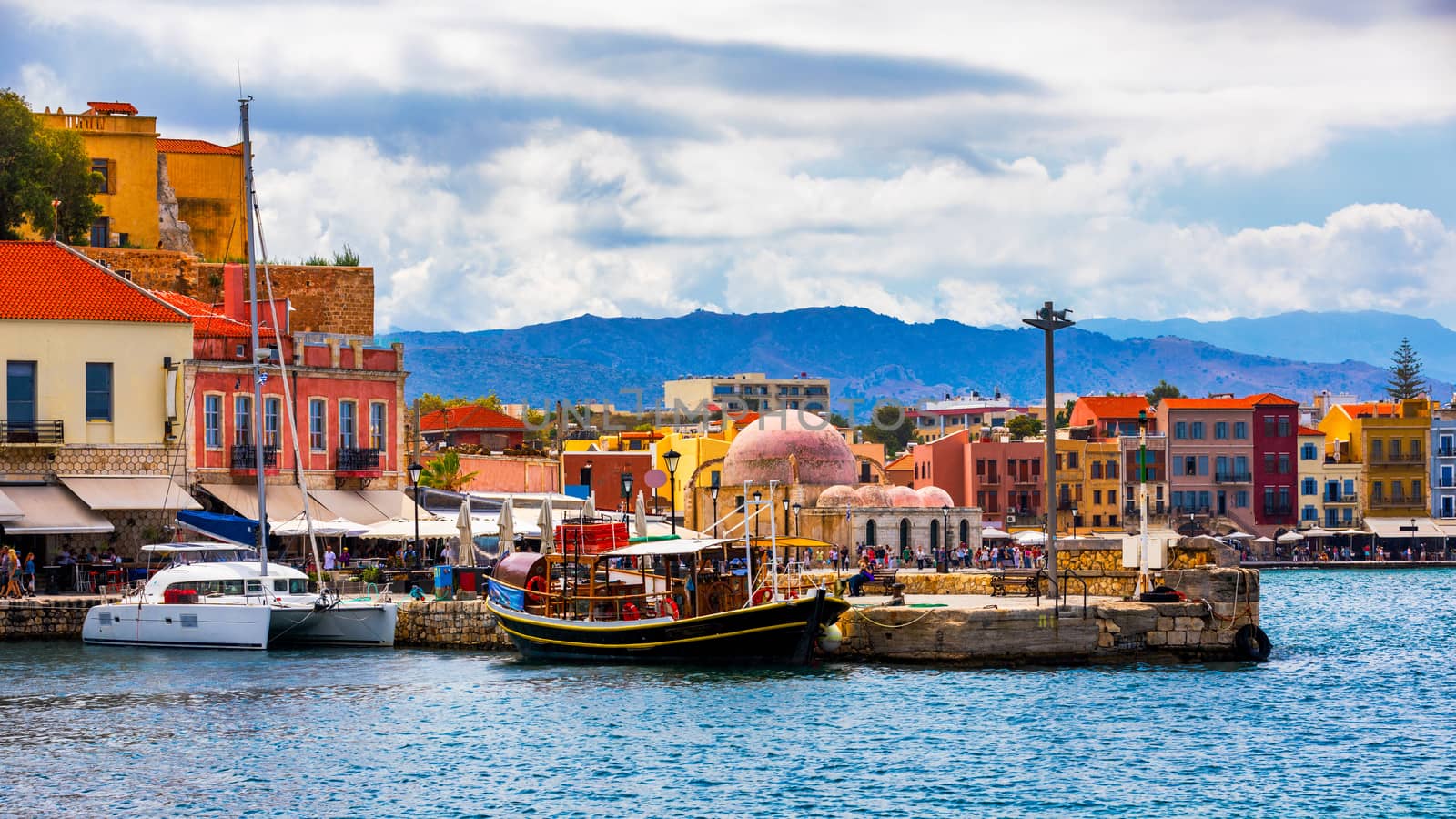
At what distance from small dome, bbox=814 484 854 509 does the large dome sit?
0.79 meters

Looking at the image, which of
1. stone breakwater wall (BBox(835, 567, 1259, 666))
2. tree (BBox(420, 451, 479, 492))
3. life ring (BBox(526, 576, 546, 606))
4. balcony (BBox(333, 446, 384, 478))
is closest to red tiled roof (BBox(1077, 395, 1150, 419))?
tree (BBox(420, 451, 479, 492))

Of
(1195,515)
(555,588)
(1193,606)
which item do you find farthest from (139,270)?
(1195,515)

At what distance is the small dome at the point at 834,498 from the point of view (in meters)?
68.6

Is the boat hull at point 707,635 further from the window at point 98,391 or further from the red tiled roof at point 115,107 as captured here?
the red tiled roof at point 115,107

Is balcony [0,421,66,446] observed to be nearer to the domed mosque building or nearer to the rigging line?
the rigging line

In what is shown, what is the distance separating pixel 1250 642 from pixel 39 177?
41495 mm

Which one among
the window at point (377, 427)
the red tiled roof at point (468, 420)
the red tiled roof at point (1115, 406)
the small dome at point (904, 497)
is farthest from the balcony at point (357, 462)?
the red tiled roof at point (1115, 406)

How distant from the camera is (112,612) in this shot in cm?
3966

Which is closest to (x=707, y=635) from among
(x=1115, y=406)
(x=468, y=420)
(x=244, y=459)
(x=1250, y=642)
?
(x=1250, y=642)

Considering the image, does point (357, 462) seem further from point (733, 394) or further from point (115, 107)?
point (733, 394)

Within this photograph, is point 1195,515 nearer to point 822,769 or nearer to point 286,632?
point 286,632

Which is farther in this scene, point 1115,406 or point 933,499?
point 1115,406

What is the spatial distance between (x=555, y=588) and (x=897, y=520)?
34007 millimetres

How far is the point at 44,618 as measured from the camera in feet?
136
